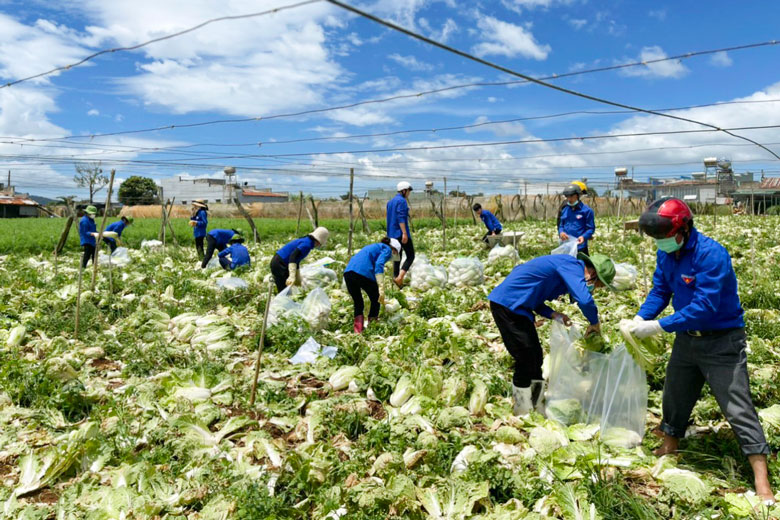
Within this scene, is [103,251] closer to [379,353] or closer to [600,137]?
[379,353]

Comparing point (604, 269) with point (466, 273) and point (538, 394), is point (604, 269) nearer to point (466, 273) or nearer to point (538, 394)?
point (538, 394)

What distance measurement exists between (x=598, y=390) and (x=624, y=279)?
519cm

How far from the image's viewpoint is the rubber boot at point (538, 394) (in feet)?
14.3

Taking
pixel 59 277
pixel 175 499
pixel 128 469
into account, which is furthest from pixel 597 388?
pixel 59 277

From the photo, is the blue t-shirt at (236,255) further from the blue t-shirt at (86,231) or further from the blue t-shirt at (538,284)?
the blue t-shirt at (538,284)

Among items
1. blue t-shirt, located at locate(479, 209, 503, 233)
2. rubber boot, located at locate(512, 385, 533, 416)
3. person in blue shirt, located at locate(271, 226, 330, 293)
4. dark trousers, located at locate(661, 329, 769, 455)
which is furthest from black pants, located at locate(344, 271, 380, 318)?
blue t-shirt, located at locate(479, 209, 503, 233)

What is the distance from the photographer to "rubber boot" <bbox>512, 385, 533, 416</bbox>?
4.34 meters

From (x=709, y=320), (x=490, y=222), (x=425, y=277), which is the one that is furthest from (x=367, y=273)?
(x=490, y=222)

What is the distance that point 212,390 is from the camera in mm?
4934

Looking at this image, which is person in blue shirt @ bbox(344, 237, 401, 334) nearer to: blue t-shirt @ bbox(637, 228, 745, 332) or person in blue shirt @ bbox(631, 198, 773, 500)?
person in blue shirt @ bbox(631, 198, 773, 500)

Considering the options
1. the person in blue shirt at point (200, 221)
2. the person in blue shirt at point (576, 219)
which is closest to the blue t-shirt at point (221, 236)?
the person in blue shirt at point (200, 221)

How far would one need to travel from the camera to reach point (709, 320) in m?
3.23

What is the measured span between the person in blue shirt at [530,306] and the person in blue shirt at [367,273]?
248cm

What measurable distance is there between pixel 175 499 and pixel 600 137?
38.3 feet
